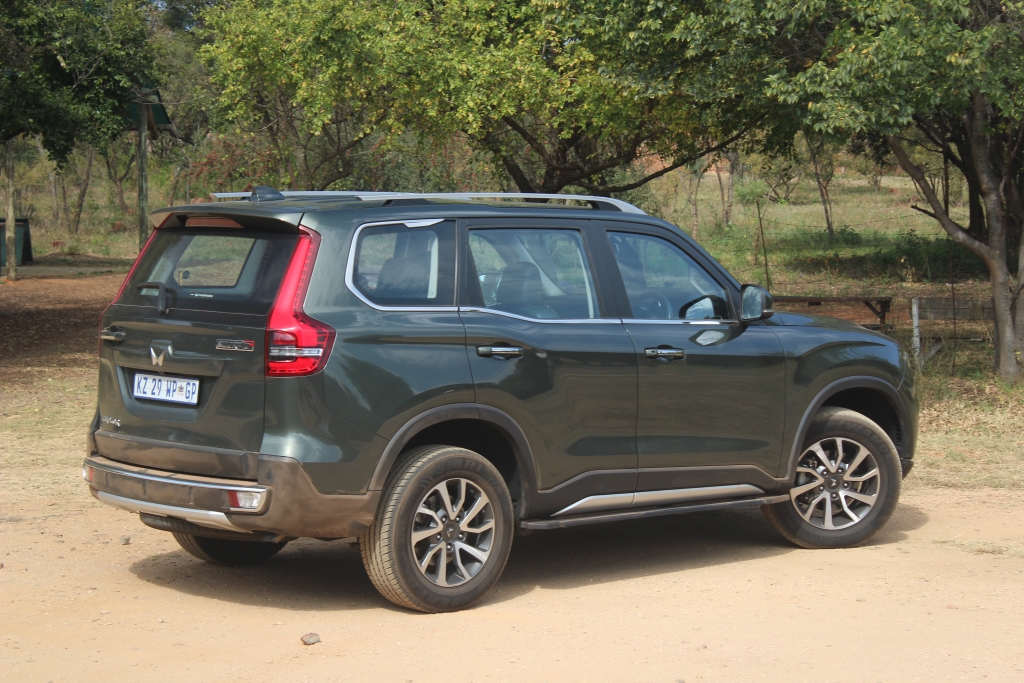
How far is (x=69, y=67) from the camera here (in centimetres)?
1686

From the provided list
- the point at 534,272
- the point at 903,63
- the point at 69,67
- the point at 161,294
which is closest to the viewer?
the point at 161,294

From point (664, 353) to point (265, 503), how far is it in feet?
7.13

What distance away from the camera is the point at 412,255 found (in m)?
5.38

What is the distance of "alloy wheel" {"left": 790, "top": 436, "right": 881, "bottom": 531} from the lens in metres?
6.58

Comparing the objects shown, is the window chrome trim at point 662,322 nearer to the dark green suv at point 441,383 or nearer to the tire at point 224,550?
the dark green suv at point 441,383

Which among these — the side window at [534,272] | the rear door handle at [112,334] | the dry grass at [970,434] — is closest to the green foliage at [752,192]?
the dry grass at [970,434]

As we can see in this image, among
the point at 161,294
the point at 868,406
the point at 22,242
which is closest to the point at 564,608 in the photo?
the point at 161,294

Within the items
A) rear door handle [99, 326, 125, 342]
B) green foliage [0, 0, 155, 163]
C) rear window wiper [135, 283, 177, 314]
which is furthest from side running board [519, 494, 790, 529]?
green foliage [0, 0, 155, 163]

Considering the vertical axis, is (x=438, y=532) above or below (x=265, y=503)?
below

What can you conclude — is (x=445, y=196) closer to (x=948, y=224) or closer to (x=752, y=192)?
(x=948, y=224)

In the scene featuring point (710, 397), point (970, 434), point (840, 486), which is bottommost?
point (970, 434)

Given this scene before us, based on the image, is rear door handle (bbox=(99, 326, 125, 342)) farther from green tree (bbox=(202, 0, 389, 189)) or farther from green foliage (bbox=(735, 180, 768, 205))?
green foliage (bbox=(735, 180, 768, 205))

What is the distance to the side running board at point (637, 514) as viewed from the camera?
559 centimetres

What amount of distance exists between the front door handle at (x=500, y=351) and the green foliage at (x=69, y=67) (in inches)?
443
